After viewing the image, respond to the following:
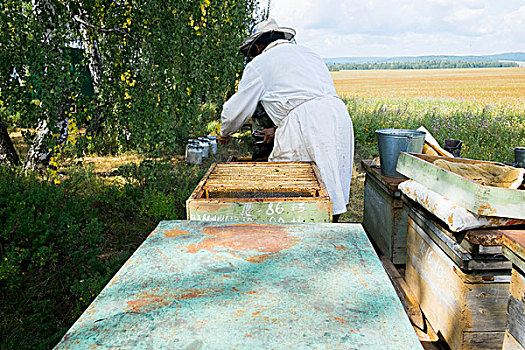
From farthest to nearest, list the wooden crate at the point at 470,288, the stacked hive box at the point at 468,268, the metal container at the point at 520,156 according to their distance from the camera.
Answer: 1. the metal container at the point at 520,156
2. the wooden crate at the point at 470,288
3. the stacked hive box at the point at 468,268

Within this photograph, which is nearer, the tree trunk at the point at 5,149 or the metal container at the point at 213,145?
the tree trunk at the point at 5,149

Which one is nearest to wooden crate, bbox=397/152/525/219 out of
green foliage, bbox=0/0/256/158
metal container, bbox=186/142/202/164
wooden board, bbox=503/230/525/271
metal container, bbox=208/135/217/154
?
wooden board, bbox=503/230/525/271

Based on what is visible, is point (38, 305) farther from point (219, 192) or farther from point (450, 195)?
point (450, 195)

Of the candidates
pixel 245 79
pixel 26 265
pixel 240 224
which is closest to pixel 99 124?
pixel 26 265

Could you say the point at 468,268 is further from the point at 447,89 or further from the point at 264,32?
the point at 447,89

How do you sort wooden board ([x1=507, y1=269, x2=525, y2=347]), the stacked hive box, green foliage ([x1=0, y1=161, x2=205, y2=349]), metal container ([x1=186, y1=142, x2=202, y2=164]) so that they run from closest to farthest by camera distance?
wooden board ([x1=507, y1=269, x2=525, y2=347]) < the stacked hive box < green foliage ([x1=0, y1=161, x2=205, y2=349]) < metal container ([x1=186, y1=142, x2=202, y2=164])

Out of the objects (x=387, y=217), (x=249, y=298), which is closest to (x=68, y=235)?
(x=387, y=217)

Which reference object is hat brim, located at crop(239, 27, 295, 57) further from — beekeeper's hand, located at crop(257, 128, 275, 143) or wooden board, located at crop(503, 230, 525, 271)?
wooden board, located at crop(503, 230, 525, 271)

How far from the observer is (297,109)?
2904 mm

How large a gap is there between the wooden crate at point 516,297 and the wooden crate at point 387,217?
125cm

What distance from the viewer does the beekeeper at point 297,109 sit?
113 inches

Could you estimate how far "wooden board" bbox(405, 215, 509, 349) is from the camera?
5.39 ft

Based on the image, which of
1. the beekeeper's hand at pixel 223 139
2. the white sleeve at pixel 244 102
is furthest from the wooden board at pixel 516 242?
the beekeeper's hand at pixel 223 139

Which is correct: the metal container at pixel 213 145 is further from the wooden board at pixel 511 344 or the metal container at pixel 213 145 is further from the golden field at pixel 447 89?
the golden field at pixel 447 89
